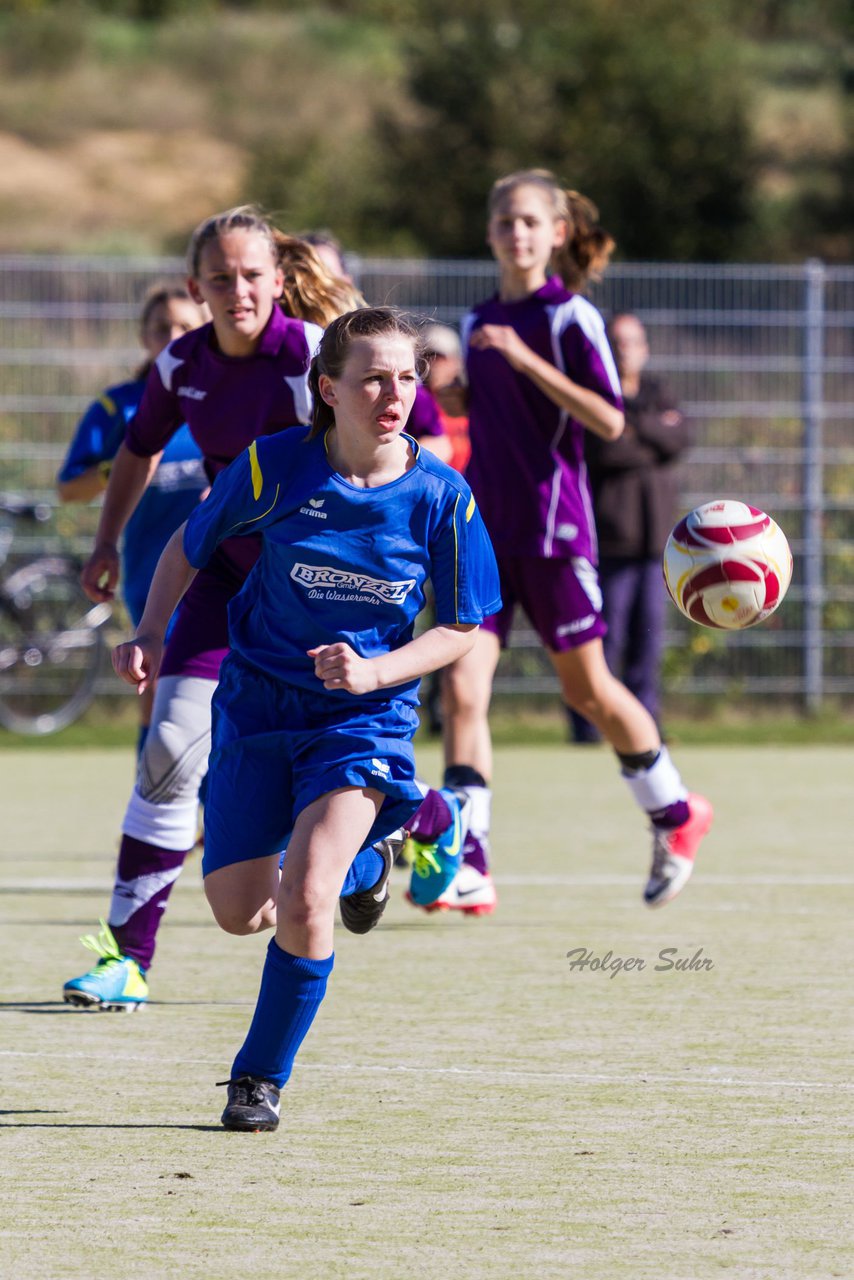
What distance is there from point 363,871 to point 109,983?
118 centimetres

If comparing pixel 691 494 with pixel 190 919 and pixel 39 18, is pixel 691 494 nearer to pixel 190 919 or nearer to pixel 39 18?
pixel 190 919

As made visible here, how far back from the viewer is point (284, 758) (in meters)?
4.09

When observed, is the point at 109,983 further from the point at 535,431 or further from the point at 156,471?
the point at 535,431

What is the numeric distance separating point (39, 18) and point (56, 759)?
42.3 meters

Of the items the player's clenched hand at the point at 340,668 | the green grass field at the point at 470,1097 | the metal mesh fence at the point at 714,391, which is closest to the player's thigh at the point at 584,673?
the green grass field at the point at 470,1097

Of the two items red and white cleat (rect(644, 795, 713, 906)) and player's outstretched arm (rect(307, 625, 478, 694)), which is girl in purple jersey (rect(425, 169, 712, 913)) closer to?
red and white cleat (rect(644, 795, 713, 906))

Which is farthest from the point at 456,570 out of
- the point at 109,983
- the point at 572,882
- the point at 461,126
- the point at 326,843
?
the point at 461,126

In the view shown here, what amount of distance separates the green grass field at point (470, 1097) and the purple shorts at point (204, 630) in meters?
0.86

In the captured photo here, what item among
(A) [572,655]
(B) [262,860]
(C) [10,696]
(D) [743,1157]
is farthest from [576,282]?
(C) [10,696]

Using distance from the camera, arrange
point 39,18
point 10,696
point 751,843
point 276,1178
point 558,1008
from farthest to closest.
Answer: point 39,18 < point 10,696 < point 751,843 < point 558,1008 < point 276,1178

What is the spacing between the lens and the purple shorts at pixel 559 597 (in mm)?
6219

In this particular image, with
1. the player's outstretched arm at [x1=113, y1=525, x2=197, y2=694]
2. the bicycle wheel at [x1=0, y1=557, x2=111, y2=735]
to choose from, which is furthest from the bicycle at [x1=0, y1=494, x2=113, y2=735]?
the player's outstretched arm at [x1=113, y1=525, x2=197, y2=694]

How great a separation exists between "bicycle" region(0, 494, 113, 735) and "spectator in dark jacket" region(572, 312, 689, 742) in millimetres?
3073

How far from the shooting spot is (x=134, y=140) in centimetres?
4650
